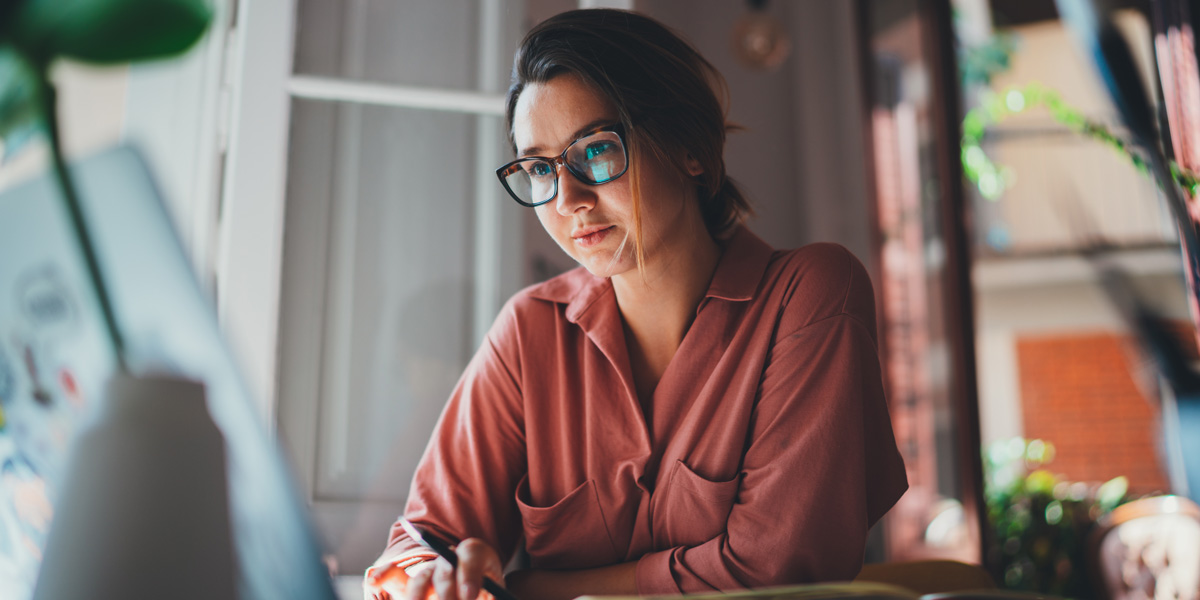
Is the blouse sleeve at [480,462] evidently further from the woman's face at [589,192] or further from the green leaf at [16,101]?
the green leaf at [16,101]

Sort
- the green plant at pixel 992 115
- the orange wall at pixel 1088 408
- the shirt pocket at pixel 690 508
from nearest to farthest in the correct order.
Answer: the shirt pocket at pixel 690 508, the green plant at pixel 992 115, the orange wall at pixel 1088 408

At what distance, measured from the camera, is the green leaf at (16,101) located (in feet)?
3.35

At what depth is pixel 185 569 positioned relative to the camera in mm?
991

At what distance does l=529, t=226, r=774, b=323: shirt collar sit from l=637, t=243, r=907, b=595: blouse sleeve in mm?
92

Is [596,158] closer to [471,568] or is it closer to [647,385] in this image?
[647,385]

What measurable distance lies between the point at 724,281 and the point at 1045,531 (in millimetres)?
2178

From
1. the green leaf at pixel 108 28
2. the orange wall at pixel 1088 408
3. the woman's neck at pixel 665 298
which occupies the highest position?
the green leaf at pixel 108 28

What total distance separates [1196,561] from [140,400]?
7.77ft

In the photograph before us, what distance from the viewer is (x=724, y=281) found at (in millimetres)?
1107

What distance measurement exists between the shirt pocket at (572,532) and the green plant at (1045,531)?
1.93 m

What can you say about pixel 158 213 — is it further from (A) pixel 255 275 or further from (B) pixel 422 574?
(B) pixel 422 574

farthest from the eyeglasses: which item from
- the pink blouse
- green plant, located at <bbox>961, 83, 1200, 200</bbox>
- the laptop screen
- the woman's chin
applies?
green plant, located at <bbox>961, 83, 1200, 200</bbox>

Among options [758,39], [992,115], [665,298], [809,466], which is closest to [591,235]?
[665,298]

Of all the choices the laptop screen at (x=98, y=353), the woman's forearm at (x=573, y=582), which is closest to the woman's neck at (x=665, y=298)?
the woman's forearm at (x=573, y=582)
